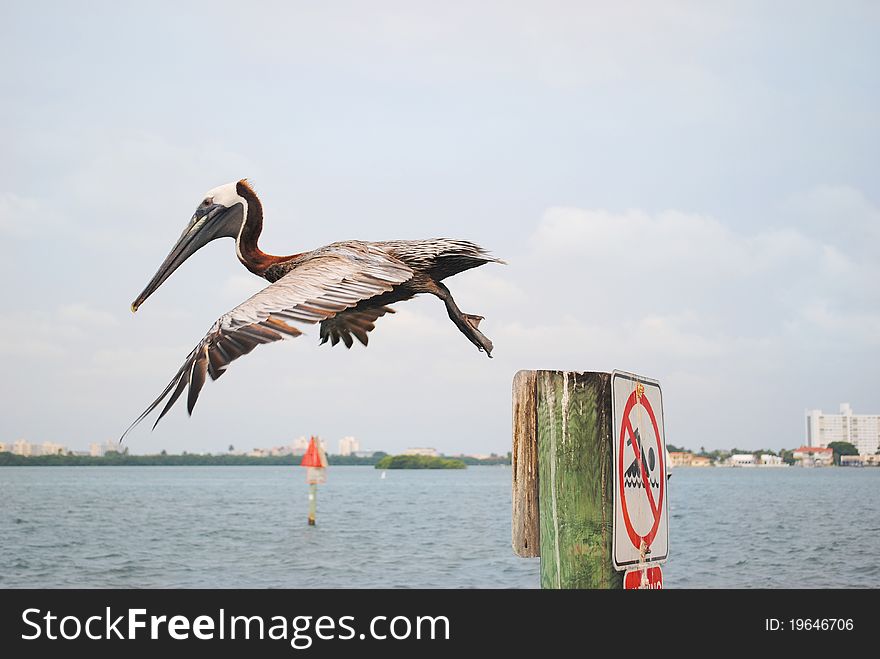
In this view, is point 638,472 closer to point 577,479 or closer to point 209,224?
point 577,479

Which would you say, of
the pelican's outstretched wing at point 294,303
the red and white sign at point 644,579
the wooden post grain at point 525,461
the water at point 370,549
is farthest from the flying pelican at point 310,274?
the water at point 370,549

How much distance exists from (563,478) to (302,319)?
1331 millimetres

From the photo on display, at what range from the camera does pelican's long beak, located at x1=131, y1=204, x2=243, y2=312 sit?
5.02 metres

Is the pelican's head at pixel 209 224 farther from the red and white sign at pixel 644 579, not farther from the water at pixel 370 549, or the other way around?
the water at pixel 370 549

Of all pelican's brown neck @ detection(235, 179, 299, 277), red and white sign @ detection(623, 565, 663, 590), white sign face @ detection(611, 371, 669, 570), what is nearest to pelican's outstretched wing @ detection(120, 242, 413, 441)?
pelican's brown neck @ detection(235, 179, 299, 277)

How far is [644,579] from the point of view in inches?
165

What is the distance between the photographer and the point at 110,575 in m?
33.1

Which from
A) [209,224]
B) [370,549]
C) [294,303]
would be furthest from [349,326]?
[370,549]

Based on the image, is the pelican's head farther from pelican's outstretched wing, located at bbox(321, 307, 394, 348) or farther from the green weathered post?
the green weathered post

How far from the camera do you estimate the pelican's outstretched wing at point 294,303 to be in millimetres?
3865

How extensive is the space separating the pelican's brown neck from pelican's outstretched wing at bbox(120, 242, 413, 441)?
0.95 feet
